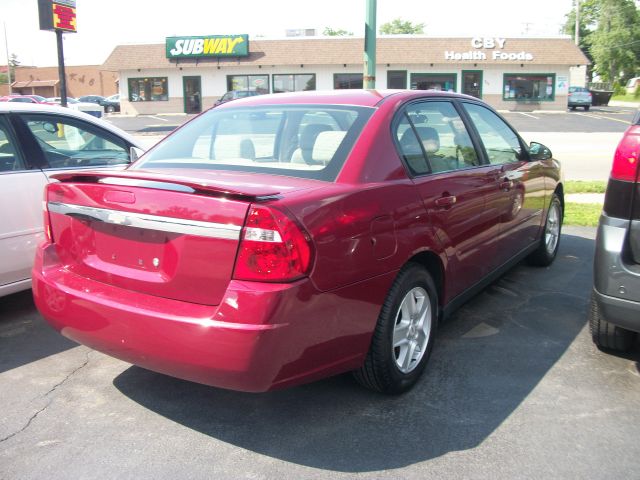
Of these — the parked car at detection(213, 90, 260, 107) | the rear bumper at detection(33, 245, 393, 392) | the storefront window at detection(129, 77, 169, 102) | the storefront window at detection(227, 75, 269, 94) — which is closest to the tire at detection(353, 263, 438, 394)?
the rear bumper at detection(33, 245, 393, 392)

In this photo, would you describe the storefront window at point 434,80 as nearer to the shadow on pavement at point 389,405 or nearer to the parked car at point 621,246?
the shadow on pavement at point 389,405

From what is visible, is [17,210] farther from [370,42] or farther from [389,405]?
[370,42]

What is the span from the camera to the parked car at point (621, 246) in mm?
3334

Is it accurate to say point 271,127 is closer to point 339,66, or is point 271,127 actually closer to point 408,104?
point 408,104

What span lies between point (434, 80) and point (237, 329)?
137 feet

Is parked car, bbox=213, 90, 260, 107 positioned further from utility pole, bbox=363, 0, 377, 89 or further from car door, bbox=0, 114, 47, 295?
car door, bbox=0, 114, 47, 295

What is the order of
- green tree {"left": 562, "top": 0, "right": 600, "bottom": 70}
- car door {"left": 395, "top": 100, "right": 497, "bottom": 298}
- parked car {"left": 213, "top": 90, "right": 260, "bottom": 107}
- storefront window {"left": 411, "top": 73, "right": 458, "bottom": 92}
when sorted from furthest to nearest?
1. green tree {"left": 562, "top": 0, "right": 600, "bottom": 70}
2. storefront window {"left": 411, "top": 73, "right": 458, "bottom": 92}
3. parked car {"left": 213, "top": 90, "right": 260, "bottom": 107}
4. car door {"left": 395, "top": 100, "right": 497, "bottom": 298}

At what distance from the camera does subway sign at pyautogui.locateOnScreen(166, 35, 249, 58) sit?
41.0 m

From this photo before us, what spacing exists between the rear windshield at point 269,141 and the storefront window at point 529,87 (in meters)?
41.5

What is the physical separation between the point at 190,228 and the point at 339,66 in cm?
4036

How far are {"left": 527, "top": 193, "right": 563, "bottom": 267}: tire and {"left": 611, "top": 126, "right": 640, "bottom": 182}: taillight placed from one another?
236 cm

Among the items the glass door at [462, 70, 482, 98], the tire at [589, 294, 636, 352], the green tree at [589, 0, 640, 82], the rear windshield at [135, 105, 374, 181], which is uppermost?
the green tree at [589, 0, 640, 82]

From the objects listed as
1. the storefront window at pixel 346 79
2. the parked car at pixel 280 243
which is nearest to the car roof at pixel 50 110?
the parked car at pixel 280 243

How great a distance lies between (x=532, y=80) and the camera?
4197cm
